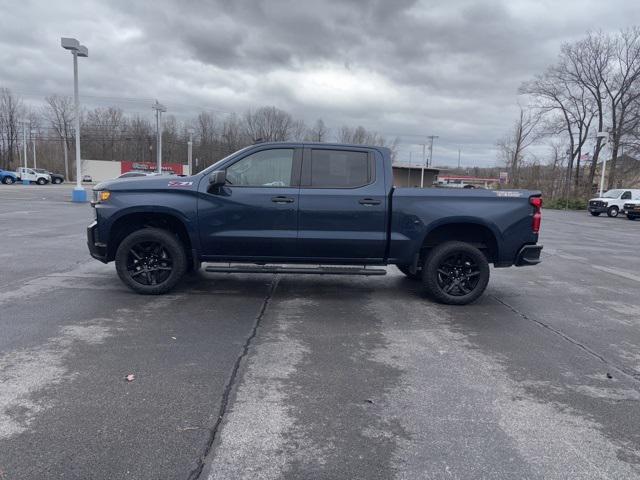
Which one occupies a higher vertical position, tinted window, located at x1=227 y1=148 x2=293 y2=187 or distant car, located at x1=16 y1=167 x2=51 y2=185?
tinted window, located at x1=227 y1=148 x2=293 y2=187

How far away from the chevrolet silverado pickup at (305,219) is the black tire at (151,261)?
0.01 metres

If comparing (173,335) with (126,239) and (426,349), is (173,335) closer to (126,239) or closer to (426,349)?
(126,239)

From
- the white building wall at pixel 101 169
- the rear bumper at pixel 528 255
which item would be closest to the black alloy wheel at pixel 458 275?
the rear bumper at pixel 528 255

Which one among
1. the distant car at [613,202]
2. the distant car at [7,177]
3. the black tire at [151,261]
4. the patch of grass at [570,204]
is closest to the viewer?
the black tire at [151,261]

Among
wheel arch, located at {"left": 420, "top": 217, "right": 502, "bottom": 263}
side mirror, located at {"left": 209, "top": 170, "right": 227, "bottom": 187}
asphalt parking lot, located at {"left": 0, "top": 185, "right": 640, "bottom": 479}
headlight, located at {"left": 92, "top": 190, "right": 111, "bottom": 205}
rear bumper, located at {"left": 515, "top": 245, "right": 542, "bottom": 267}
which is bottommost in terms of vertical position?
asphalt parking lot, located at {"left": 0, "top": 185, "right": 640, "bottom": 479}

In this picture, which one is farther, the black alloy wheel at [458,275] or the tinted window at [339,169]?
the black alloy wheel at [458,275]

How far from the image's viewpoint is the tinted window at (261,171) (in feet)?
20.7

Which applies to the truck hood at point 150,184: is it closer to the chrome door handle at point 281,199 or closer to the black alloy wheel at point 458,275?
the chrome door handle at point 281,199

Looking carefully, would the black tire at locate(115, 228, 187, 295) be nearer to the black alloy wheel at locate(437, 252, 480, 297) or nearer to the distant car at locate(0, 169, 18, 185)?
the black alloy wheel at locate(437, 252, 480, 297)

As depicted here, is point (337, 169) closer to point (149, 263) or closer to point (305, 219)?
point (305, 219)

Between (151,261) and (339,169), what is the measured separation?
280 cm

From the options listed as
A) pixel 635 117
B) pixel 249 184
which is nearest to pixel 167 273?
pixel 249 184

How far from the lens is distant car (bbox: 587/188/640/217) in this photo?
33.2 metres

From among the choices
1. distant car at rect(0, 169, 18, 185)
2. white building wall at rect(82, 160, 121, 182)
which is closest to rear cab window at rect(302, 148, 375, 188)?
distant car at rect(0, 169, 18, 185)
